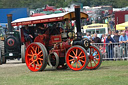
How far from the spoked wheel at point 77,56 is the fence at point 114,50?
5754 millimetres

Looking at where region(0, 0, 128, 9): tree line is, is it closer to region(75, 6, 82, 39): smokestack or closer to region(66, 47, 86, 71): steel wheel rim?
region(75, 6, 82, 39): smokestack

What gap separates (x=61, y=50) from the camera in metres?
14.0

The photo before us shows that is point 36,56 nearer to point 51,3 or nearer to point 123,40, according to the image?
point 123,40

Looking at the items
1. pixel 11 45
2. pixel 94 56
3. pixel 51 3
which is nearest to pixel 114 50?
pixel 94 56

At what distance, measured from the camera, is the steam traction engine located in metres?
13.3

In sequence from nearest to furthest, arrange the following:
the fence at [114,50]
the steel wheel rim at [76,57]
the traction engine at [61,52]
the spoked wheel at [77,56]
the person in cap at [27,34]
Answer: the spoked wheel at [77,56], the steel wheel rim at [76,57], the traction engine at [61,52], the person in cap at [27,34], the fence at [114,50]

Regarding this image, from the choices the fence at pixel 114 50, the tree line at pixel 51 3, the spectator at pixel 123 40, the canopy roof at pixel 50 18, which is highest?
the tree line at pixel 51 3

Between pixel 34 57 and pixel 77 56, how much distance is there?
1.68 meters

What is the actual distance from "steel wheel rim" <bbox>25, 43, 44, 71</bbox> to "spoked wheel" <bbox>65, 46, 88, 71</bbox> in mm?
960

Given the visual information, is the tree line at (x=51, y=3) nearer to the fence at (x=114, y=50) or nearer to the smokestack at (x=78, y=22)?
the fence at (x=114, y=50)

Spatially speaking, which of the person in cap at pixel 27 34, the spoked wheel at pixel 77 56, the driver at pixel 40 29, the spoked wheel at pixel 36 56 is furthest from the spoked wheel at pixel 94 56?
the person in cap at pixel 27 34

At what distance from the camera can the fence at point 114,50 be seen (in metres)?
18.8

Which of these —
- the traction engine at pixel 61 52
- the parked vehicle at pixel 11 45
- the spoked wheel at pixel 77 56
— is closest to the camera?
the spoked wheel at pixel 77 56

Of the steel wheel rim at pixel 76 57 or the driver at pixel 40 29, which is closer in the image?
the steel wheel rim at pixel 76 57
